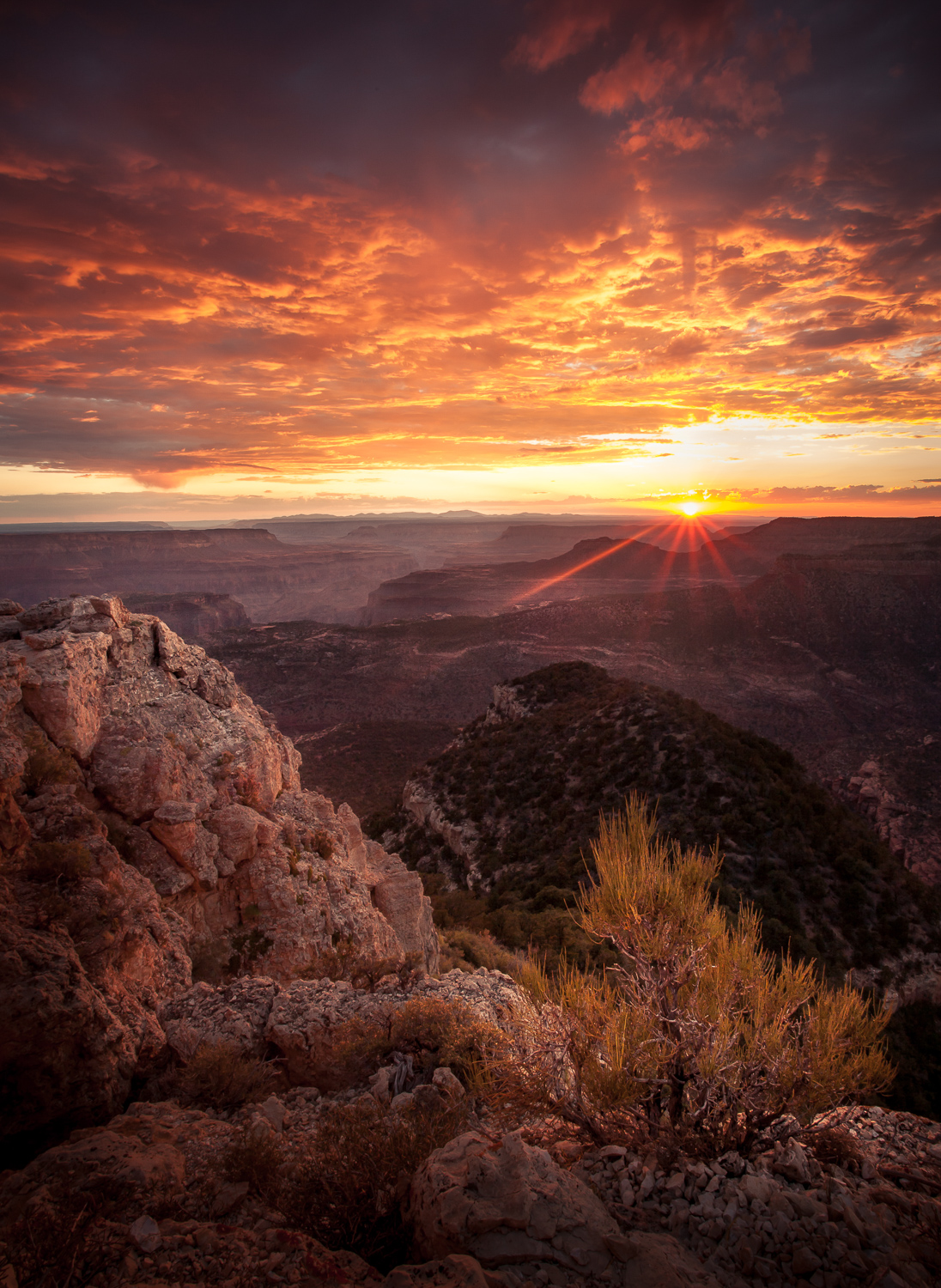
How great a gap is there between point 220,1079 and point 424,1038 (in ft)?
7.57

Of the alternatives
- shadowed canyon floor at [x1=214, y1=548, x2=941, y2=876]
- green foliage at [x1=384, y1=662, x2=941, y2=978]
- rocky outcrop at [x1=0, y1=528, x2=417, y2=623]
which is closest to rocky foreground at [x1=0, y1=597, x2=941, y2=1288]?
green foliage at [x1=384, y1=662, x2=941, y2=978]

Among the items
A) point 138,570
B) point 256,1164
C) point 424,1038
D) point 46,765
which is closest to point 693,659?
point 424,1038

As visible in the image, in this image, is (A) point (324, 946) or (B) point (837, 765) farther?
(B) point (837, 765)

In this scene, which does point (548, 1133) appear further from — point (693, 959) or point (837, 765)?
point (837, 765)

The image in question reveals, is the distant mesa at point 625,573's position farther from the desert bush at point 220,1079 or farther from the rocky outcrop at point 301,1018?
the desert bush at point 220,1079

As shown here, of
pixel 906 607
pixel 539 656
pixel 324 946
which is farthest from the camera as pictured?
pixel 539 656

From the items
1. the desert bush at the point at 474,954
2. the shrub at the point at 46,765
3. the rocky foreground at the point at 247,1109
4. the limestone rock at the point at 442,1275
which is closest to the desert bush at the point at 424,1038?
the rocky foreground at the point at 247,1109

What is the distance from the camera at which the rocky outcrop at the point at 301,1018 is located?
6.48m

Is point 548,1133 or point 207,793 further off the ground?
point 207,793

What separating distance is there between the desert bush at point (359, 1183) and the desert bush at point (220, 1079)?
1.21 m

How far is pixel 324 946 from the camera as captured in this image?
9.66m

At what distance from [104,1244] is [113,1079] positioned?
6.46ft

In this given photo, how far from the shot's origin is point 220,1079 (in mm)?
5875

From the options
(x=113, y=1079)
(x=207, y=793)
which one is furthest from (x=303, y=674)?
(x=113, y=1079)
